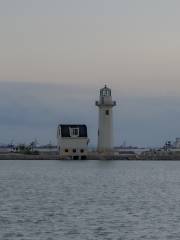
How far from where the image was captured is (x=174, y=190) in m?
55.4

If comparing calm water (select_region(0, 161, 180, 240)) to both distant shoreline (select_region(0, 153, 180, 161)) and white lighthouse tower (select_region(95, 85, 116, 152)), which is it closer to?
white lighthouse tower (select_region(95, 85, 116, 152))

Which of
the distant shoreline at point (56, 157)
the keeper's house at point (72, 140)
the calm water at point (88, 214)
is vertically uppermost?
the keeper's house at point (72, 140)

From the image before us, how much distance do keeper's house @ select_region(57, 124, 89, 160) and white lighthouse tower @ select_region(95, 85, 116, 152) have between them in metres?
2.95

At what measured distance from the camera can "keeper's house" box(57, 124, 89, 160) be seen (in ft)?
354

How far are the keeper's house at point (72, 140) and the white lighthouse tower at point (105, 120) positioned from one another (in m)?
2.95

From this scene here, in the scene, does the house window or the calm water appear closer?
the calm water

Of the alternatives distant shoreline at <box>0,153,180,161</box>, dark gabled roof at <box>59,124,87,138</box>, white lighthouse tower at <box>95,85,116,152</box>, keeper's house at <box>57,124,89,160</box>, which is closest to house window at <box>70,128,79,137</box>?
keeper's house at <box>57,124,89,160</box>

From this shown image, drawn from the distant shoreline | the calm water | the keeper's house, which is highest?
the keeper's house

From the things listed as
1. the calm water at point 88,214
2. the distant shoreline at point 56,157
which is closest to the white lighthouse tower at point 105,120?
the distant shoreline at point 56,157

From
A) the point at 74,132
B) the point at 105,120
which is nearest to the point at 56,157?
the point at 74,132

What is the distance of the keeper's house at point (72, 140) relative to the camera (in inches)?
4242

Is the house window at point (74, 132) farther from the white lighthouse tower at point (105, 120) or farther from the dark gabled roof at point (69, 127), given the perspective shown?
the white lighthouse tower at point (105, 120)

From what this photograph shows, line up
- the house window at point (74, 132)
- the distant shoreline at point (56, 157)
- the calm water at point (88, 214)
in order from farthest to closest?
the distant shoreline at point (56, 157)
the house window at point (74, 132)
the calm water at point (88, 214)

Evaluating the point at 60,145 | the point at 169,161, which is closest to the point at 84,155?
the point at 60,145
